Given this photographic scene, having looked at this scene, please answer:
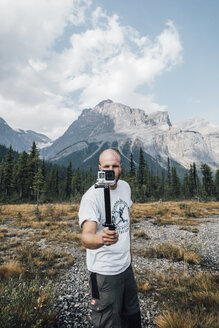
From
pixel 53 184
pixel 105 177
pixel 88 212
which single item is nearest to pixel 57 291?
pixel 88 212

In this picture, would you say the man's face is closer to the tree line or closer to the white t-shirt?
the white t-shirt

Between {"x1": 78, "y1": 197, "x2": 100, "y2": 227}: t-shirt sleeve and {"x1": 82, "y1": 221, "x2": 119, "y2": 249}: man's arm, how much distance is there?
2.1 inches

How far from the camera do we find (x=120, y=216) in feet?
7.99

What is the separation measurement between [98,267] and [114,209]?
0.78 m

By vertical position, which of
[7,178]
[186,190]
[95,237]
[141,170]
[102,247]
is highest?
[141,170]

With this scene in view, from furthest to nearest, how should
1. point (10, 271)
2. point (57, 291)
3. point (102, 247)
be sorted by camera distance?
point (10, 271) → point (57, 291) → point (102, 247)

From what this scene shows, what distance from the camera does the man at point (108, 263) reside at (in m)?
1.92

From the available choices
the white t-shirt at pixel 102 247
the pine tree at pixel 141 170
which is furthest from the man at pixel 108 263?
the pine tree at pixel 141 170

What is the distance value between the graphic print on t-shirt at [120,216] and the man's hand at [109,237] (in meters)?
0.70

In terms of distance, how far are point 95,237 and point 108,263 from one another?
64 cm

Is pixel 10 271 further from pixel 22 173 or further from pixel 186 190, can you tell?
pixel 186 190

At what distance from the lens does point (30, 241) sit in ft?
31.0

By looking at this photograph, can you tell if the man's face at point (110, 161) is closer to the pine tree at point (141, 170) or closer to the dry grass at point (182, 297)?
the dry grass at point (182, 297)

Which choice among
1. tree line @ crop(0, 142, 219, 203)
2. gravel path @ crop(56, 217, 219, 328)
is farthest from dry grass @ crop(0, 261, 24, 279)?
tree line @ crop(0, 142, 219, 203)
